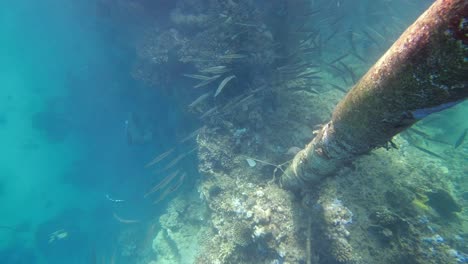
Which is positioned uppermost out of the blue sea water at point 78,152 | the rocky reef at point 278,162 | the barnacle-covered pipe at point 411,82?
the barnacle-covered pipe at point 411,82

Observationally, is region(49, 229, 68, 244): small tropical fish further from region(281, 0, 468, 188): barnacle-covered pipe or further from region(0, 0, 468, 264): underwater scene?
region(281, 0, 468, 188): barnacle-covered pipe

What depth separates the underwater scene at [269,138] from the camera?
7.30ft

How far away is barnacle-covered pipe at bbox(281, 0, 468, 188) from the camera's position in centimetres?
108

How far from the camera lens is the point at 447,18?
1.06 meters

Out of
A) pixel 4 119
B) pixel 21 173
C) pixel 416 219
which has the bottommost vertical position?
pixel 21 173

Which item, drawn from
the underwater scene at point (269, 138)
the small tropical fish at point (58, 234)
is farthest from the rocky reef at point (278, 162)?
the small tropical fish at point (58, 234)

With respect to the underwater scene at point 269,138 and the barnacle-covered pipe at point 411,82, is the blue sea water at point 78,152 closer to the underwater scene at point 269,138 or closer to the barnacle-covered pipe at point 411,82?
the underwater scene at point 269,138

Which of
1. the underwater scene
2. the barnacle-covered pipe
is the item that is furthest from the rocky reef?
the barnacle-covered pipe

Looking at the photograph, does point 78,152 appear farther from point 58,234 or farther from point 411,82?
point 411,82

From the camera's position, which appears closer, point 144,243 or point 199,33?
point 199,33

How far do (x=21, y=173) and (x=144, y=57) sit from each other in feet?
77.0

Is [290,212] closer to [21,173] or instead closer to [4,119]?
[21,173]

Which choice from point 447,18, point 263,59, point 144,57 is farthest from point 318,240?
point 144,57

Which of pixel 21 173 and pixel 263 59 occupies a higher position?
pixel 263 59
